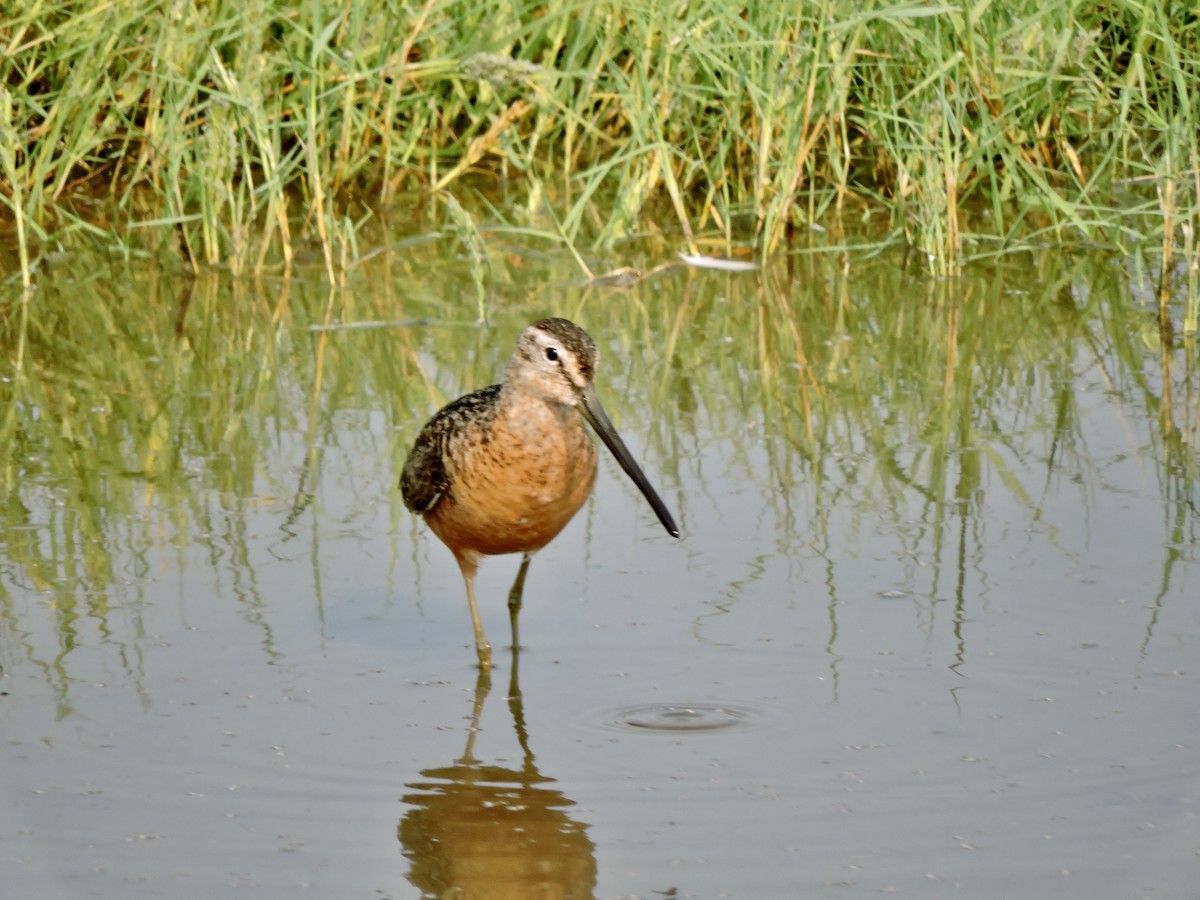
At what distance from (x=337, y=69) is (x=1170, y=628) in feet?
15.6

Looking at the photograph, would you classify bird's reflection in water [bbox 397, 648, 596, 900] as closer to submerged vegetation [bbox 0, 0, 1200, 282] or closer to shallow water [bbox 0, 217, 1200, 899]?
shallow water [bbox 0, 217, 1200, 899]

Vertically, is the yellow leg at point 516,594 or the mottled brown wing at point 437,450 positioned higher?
the mottled brown wing at point 437,450

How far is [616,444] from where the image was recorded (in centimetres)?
420

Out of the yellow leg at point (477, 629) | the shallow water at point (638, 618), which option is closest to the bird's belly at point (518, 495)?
the yellow leg at point (477, 629)

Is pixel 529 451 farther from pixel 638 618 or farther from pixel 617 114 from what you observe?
pixel 617 114

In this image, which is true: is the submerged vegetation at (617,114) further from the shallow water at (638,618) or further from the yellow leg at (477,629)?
the yellow leg at (477,629)

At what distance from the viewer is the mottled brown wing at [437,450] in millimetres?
4223

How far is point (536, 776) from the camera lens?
141 inches

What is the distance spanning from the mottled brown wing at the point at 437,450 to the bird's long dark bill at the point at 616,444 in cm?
20

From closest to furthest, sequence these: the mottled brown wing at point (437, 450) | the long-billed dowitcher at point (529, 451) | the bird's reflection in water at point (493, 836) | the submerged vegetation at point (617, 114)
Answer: the bird's reflection in water at point (493, 836) → the long-billed dowitcher at point (529, 451) → the mottled brown wing at point (437, 450) → the submerged vegetation at point (617, 114)

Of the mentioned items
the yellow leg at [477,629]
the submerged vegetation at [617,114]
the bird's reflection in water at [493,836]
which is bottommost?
the bird's reflection in water at [493,836]

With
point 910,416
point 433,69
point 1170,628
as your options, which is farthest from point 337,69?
point 1170,628

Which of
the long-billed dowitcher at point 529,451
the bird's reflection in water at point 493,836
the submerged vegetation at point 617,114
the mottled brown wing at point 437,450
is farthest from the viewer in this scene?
the submerged vegetation at point 617,114

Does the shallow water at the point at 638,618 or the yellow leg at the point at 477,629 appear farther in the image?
the yellow leg at the point at 477,629
